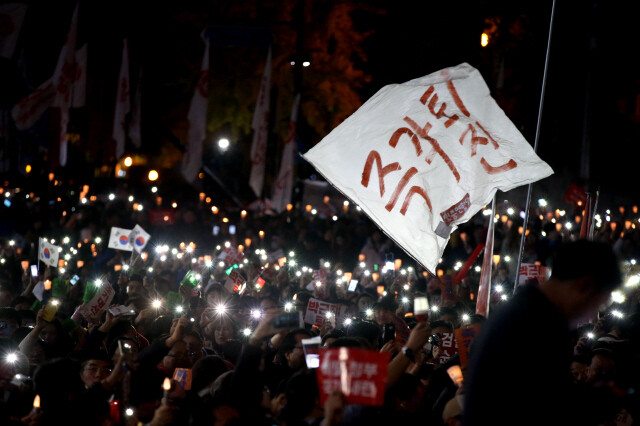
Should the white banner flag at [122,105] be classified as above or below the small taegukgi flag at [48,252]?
above

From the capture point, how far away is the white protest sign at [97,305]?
977cm

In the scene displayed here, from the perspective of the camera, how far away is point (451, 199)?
21.9 feet

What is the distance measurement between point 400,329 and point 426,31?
20.7 metres

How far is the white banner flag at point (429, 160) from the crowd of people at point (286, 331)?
0.89m

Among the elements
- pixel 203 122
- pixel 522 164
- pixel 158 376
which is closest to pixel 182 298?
pixel 158 376

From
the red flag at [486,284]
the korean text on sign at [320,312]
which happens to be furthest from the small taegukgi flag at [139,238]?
the red flag at [486,284]

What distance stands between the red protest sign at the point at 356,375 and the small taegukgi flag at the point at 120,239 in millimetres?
12550

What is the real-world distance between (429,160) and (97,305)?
489cm

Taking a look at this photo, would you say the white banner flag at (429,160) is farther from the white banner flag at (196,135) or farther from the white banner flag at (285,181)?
the white banner flag at (285,181)

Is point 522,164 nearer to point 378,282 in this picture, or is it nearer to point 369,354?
point 369,354

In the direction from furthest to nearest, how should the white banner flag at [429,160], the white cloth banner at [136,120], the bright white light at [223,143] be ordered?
the bright white light at [223,143]
the white cloth banner at [136,120]
the white banner flag at [429,160]

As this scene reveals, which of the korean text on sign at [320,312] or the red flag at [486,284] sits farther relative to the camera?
the korean text on sign at [320,312]

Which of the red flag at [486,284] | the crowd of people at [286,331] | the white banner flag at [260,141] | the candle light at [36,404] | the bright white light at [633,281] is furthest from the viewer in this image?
the white banner flag at [260,141]

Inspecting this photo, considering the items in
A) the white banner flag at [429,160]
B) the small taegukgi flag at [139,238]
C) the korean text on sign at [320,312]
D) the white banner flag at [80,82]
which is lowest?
the korean text on sign at [320,312]
